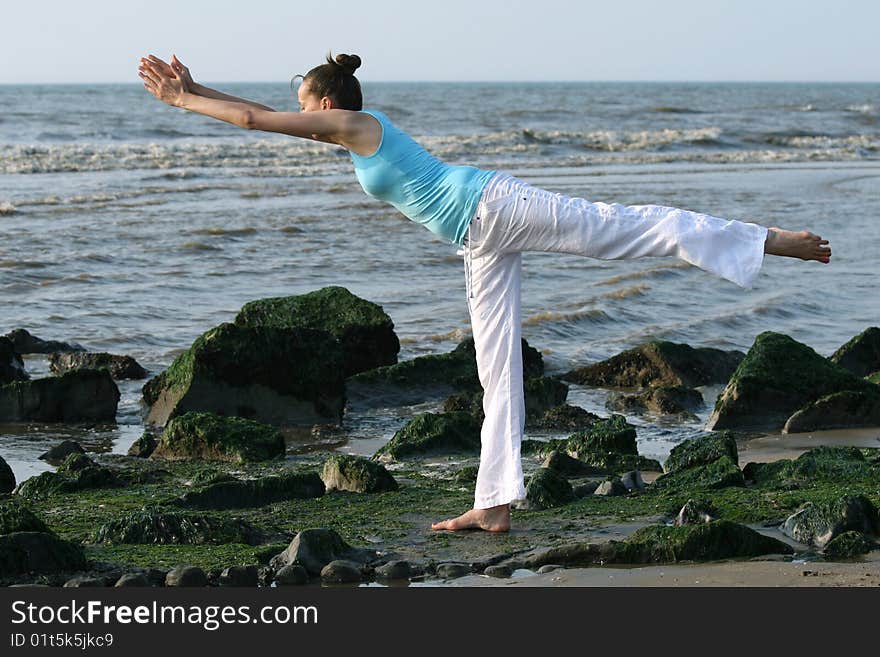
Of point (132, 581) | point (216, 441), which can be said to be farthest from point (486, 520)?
point (216, 441)

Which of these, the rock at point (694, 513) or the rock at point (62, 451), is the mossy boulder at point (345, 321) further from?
the rock at point (694, 513)

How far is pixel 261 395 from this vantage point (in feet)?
32.1

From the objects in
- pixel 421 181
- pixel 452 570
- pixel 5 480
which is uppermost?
pixel 421 181

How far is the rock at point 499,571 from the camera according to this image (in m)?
5.37

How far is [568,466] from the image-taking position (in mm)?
7574

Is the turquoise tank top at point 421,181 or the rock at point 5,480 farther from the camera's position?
the rock at point 5,480

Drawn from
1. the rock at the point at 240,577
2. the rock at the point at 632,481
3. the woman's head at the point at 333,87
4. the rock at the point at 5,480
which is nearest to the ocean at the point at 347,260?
the rock at the point at 5,480

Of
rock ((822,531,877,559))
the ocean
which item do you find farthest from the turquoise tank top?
the ocean

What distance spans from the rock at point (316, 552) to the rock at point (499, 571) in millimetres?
512

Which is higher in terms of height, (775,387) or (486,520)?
(775,387)

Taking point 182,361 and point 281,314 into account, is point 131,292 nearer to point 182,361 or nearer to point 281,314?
point 281,314

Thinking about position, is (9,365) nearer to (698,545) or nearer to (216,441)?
(216,441)

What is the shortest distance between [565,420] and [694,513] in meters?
3.37

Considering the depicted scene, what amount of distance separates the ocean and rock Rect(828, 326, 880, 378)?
1.10 meters
